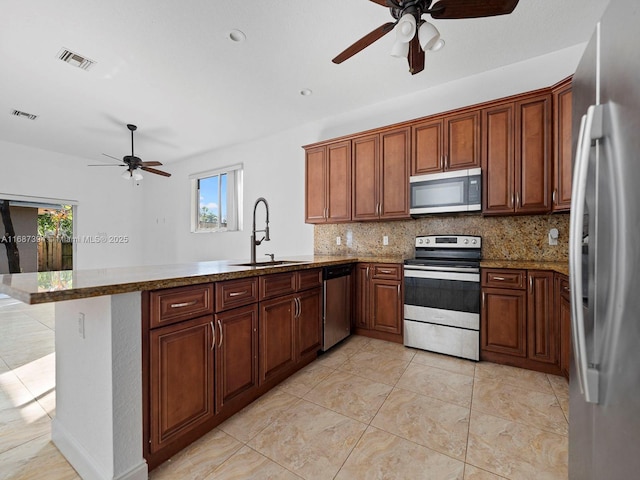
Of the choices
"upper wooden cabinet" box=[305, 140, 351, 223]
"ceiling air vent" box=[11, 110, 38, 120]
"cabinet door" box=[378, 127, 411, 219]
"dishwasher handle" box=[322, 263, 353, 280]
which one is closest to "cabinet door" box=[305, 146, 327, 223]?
"upper wooden cabinet" box=[305, 140, 351, 223]

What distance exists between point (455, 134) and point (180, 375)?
3118 millimetres

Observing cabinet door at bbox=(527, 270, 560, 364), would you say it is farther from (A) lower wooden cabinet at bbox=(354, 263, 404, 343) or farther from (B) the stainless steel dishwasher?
(B) the stainless steel dishwasher

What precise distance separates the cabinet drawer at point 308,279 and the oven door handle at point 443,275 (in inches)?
36.8

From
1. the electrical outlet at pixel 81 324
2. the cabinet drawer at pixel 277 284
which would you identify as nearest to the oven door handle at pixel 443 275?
the cabinet drawer at pixel 277 284

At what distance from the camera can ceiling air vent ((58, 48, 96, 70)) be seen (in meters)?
2.72

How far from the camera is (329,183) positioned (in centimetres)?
376

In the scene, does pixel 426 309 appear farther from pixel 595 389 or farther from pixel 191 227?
pixel 191 227

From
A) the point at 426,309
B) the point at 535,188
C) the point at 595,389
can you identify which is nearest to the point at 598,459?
the point at 595,389

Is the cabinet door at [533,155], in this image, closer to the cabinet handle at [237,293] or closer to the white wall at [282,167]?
the white wall at [282,167]

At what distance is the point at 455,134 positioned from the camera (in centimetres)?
296

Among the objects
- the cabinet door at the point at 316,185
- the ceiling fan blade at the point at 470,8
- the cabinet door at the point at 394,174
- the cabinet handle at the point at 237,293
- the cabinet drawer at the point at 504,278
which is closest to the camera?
the ceiling fan blade at the point at 470,8

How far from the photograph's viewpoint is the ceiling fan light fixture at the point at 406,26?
63.5 inches

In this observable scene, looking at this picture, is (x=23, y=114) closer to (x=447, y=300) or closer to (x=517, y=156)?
(x=447, y=300)

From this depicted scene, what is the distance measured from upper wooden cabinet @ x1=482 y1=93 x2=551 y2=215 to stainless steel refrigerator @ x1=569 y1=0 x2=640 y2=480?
200 cm
